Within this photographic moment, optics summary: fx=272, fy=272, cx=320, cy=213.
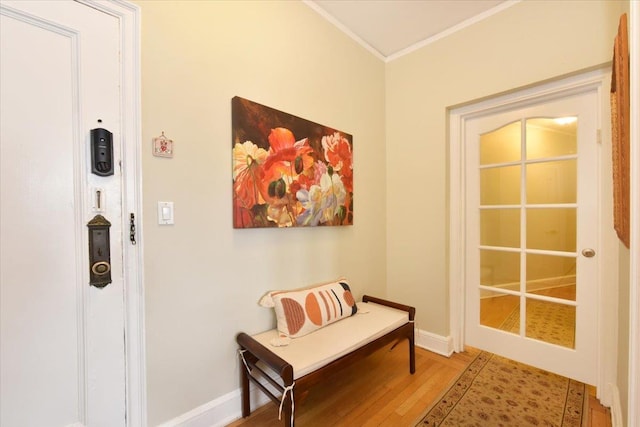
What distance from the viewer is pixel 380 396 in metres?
1.78

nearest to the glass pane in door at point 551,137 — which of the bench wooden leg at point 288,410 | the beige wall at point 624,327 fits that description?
the beige wall at point 624,327

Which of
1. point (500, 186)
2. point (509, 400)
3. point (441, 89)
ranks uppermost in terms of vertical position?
point (441, 89)

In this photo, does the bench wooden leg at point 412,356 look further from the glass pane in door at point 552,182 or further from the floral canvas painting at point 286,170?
the glass pane in door at point 552,182

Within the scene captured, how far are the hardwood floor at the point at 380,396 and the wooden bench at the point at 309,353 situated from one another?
0.39 feet

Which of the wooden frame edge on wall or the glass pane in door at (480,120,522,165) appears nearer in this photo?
the wooden frame edge on wall

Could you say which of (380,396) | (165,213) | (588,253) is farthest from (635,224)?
(165,213)

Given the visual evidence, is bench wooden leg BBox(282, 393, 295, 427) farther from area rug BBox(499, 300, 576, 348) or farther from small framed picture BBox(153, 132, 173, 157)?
area rug BBox(499, 300, 576, 348)

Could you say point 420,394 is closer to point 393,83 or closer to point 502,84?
point 502,84

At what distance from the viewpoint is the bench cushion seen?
143 cm

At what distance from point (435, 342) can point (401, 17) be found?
2.71 metres

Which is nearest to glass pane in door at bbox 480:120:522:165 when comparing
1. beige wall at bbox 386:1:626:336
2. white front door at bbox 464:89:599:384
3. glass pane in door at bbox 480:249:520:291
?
white front door at bbox 464:89:599:384

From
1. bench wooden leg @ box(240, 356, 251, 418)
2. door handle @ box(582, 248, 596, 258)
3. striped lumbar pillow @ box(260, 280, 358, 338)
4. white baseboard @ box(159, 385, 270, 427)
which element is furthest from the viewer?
door handle @ box(582, 248, 596, 258)

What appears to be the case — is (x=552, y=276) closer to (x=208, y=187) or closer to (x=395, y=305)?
(x=395, y=305)

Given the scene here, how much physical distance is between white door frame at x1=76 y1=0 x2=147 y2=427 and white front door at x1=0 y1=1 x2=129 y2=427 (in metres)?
0.03
